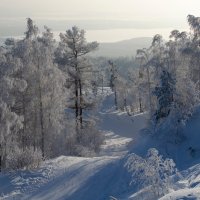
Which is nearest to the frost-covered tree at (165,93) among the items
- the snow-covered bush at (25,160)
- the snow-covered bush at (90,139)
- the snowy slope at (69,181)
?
the snowy slope at (69,181)

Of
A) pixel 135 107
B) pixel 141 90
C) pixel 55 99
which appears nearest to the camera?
pixel 55 99

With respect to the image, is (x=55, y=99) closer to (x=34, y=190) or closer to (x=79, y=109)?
(x=79, y=109)

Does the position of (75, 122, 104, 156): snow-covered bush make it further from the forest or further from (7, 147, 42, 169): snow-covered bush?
(7, 147, 42, 169): snow-covered bush

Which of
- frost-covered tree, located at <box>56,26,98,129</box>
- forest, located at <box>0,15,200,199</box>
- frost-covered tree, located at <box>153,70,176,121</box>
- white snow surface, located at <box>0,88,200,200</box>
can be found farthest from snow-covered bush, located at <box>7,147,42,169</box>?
frost-covered tree, located at <box>56,26,98,129</box>

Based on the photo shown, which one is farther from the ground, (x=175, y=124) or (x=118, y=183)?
(x=175, y=124)

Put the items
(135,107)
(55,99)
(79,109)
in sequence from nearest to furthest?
1. (55,99)
2. (79,109)
3. (135,107)

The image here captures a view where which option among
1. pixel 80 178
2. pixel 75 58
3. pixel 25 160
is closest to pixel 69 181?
pixel 80 178

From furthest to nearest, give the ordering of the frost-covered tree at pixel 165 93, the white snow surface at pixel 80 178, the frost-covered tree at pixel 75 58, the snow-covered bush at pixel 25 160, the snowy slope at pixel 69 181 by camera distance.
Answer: the frost-covered tree at pixel 75 58
the frost-covered tree at pixel 165 93
the snow-covered bush at pixel 25 160
the snowy slope at pixel 69 181
the white snow surface at pixel 80 178

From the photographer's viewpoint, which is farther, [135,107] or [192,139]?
[135,107]

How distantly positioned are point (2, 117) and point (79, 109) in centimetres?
1082

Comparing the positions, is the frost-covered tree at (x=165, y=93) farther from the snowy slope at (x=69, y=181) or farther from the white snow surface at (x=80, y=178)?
the snowy slope at (x=69, y=181)

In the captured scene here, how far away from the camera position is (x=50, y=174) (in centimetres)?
2545

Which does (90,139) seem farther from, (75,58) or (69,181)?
(69,181)

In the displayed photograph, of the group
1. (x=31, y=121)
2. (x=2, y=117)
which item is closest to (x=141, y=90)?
(x=31, y=121)
